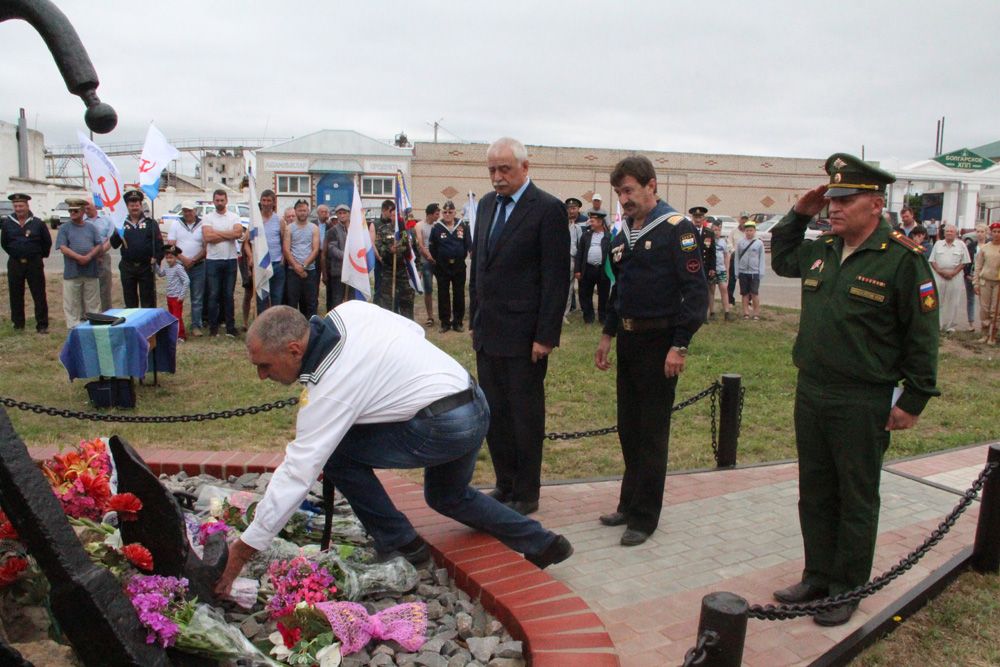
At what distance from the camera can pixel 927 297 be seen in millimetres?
3213

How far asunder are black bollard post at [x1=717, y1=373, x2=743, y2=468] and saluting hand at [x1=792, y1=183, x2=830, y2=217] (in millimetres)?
1846

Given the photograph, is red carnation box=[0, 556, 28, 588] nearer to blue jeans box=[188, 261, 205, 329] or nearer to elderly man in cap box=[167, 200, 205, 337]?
elderly man in cap box=[167, 200, 205, 337]

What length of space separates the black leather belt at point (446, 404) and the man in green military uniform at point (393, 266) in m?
8.77

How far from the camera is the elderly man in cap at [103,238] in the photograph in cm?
1077

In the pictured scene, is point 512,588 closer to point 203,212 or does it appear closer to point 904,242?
point 904,242

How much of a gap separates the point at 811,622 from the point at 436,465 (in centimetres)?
173

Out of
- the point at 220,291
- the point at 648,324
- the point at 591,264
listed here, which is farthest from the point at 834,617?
the point at 591,264

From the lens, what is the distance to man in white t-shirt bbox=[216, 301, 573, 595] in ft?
9.75

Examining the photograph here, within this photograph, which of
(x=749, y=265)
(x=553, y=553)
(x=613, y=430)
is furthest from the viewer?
(x=749, y=265)

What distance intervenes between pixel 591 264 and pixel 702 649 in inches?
429

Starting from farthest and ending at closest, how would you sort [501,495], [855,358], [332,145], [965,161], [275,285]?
[332,145] → [965,161] → [275,285] → [501,495] → [855,358]

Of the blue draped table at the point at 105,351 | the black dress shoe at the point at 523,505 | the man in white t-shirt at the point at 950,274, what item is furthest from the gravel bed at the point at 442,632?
the man in white t-shirt at the point at 950,274

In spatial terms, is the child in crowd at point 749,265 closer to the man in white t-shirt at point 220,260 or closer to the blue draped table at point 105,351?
the man in white t-shirt at point 220,260

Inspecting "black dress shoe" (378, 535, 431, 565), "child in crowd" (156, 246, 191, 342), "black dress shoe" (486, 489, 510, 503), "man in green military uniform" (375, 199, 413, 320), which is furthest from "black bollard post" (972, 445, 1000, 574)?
"child in crowd" (156, 246, 191, 342)
